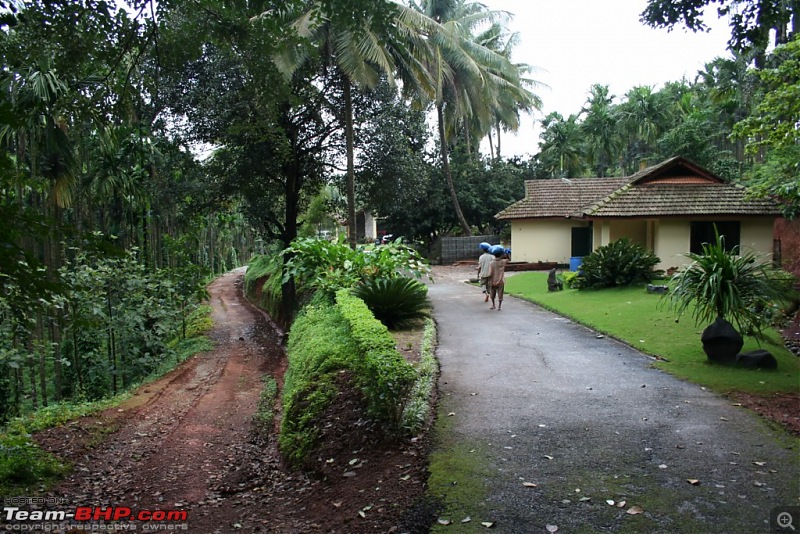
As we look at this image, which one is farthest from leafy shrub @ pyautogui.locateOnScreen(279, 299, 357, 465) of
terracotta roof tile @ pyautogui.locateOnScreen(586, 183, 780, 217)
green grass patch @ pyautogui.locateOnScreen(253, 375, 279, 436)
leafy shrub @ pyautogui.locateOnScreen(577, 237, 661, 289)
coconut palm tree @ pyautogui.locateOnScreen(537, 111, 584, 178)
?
coconut palm tree @ pyautogui.locateOnScreen(537, 111, 584, 178)

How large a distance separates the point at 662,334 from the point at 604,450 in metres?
6.70

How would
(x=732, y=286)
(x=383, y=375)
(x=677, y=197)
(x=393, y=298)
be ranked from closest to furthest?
1. (x=383, y=375)
2. (x=732, y=286)
3. (x=393, y=298)
4. (x=677, y=197)

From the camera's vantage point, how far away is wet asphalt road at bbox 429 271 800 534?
14.8ft

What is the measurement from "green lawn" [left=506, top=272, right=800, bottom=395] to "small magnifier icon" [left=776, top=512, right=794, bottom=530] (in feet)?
12.1

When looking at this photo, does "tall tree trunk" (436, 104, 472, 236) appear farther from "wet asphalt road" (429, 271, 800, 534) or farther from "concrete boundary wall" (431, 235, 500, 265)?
"wet asphalt road" (429, 271, 800, 534)

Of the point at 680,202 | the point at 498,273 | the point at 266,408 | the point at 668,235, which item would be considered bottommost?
the point at 266,408

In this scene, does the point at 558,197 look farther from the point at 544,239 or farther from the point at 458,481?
the point at 458,481

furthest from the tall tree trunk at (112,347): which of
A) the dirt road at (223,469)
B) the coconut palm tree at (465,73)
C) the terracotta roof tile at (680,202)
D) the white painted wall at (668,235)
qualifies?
the coconut palm tree at (465,73)

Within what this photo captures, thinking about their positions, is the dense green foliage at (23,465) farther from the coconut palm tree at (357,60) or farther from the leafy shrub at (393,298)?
the coconut palm tree at (357,60)

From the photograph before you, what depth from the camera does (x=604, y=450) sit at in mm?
5781

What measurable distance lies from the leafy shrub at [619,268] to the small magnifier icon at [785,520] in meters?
14.2

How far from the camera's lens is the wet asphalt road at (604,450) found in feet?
14.8

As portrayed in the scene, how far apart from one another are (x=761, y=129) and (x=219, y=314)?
20422 millimetres

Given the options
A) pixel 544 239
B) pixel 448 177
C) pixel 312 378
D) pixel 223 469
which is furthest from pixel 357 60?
pixel 448 177
